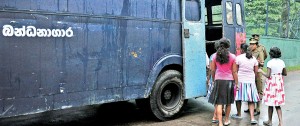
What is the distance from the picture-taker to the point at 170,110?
6.82 meters

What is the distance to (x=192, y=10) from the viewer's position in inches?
281

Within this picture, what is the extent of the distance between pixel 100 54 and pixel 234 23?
4048mm

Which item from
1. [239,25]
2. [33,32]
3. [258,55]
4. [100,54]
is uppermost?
[239,25]

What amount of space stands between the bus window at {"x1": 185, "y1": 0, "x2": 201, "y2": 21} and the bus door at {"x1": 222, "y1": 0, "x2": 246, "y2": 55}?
102 cm

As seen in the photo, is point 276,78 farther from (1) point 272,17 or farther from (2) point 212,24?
(1) point 272,17

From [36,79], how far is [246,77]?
386 centimetres

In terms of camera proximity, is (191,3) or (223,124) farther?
(191,3)

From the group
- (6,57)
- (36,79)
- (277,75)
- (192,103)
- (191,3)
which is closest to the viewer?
(6,57)

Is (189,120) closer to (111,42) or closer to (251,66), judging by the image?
(251,66)

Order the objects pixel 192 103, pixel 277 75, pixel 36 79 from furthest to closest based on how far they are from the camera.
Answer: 1. pixel 192 103
2. pixel 277 75
3. pixel 36 79

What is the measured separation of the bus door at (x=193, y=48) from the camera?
22.7 feet

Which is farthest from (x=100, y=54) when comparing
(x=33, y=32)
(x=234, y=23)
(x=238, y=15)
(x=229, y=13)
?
(x=238, y=15)

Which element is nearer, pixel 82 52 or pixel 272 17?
pixel 82 52

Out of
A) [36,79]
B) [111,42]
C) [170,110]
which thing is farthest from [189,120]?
[36,79]
